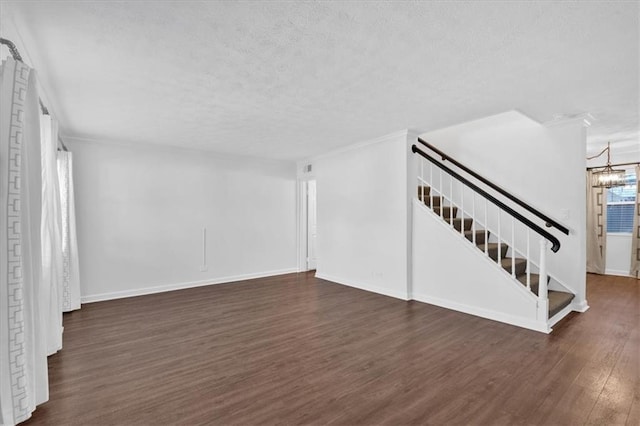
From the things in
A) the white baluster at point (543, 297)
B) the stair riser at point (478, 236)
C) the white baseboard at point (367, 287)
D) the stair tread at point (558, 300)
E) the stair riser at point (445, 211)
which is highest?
the stair riser at point (445, 211)

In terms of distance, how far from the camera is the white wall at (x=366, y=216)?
4641mm

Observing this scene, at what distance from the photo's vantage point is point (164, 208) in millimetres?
5305

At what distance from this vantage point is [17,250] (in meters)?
1.74

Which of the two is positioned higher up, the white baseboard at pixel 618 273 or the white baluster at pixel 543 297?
the white baluster at pixel 543 297

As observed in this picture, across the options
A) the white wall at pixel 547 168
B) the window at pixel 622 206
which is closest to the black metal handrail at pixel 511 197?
the white wall at pixel 547 168

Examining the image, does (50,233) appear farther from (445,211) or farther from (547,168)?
(547,168)

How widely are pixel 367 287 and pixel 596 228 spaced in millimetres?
5459

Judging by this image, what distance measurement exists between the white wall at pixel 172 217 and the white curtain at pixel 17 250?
10.6 ft

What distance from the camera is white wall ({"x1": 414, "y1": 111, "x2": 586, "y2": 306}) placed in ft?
12.8

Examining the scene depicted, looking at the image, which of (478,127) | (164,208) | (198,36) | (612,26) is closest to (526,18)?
(612,26)

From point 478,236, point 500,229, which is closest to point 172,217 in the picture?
point 478,236

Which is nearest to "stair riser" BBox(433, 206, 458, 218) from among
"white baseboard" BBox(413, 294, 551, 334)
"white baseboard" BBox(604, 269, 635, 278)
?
"white baseboard" BBox(413, 294, 551, 334)

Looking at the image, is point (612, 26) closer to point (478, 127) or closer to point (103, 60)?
point (478, 127)

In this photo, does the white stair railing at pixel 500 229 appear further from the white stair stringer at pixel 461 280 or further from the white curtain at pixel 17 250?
the white curtain at pixel 17 250
